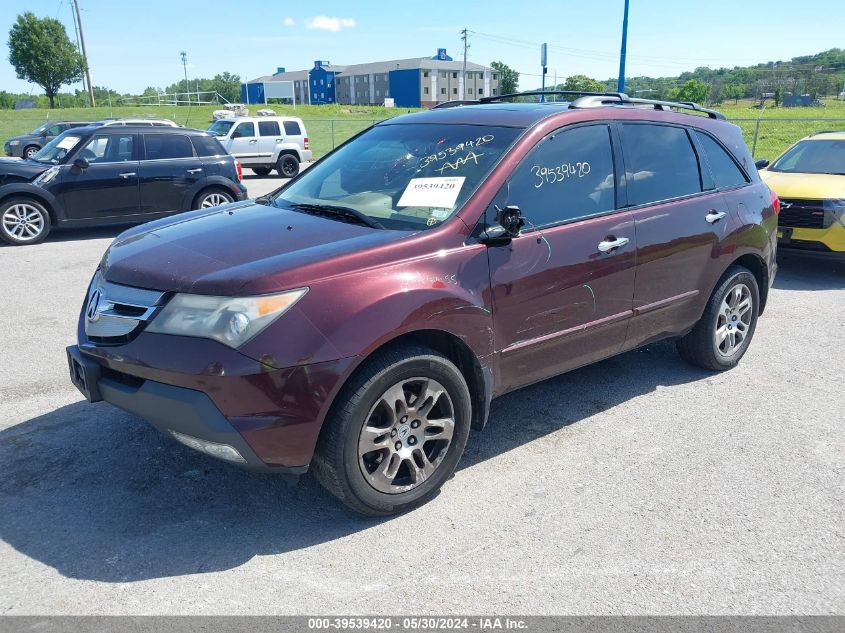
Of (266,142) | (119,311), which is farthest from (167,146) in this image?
(266,142)

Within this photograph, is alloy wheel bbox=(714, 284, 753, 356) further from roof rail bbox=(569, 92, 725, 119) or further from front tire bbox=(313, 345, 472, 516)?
front tire bbox=(313, 345, 472, 516)

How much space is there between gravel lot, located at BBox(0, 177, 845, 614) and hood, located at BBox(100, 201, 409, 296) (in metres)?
1.11

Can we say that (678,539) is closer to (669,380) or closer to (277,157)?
(669,380)

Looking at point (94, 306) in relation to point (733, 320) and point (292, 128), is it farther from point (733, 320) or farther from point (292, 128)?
point (292, 128)

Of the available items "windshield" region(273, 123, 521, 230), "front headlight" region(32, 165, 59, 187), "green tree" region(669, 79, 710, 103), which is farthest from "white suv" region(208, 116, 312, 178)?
"green tree" region(669, 79, 710, 103)

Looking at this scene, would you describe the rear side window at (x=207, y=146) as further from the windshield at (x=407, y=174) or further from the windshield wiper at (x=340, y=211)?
the windshield wiper at (x=340, y=211)

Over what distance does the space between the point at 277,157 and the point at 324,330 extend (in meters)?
19.8

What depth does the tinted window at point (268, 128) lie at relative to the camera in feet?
70.4

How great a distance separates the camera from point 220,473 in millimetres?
3670

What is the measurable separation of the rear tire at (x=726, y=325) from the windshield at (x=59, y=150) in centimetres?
935

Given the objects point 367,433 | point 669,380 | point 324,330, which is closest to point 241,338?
point 324,330

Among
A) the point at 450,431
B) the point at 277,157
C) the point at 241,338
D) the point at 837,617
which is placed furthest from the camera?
the point at 277,157

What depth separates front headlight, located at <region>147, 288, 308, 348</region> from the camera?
285 cm

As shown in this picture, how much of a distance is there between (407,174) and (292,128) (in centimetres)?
1916
